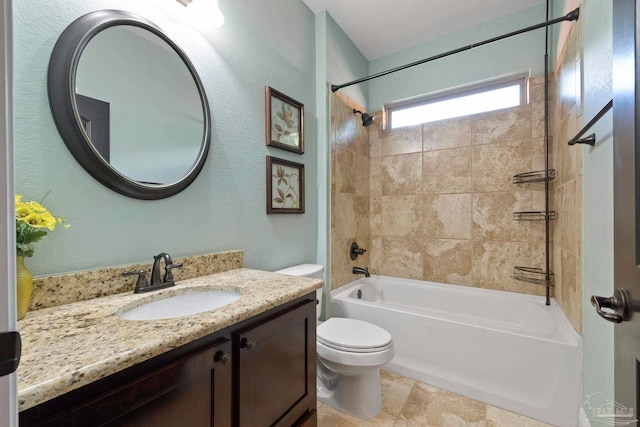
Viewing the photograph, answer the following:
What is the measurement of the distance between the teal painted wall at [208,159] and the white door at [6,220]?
70cm

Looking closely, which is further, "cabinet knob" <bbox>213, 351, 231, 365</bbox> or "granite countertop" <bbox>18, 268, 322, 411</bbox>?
"cabinet knob" <bbox>213, 351, 231, 365</bbox>

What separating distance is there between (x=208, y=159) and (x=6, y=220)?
108cm

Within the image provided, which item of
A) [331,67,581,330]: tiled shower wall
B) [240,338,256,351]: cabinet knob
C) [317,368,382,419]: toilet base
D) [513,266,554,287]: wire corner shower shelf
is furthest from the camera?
[331,67,581,330]: tiled shower wall

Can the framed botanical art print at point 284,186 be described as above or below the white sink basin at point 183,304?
above

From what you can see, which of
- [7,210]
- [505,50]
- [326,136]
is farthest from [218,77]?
[505,50]

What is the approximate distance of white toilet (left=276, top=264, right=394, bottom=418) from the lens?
1437mm

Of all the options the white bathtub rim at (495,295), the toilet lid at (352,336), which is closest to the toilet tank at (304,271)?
the toilet lid at (352,336)

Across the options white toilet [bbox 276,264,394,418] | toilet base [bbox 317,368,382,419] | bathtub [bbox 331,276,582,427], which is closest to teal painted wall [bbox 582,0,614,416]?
bathtub [bbox 331,276,582,427]

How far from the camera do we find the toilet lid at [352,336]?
57.2 inches

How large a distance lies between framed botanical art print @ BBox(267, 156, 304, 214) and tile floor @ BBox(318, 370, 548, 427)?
130cm

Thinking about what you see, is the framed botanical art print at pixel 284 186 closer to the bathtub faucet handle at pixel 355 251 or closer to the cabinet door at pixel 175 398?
the bathtub faucet handle at pixel 355 251

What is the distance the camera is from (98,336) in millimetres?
644

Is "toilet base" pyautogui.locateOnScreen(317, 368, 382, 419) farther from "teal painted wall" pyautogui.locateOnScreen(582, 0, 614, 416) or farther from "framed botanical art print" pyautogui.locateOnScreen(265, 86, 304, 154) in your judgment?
"framed botanical art print" pyautogui.locateOnScreen(265, 86, 304, 154)

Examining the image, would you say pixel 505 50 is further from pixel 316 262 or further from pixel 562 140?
pixel 316 262
